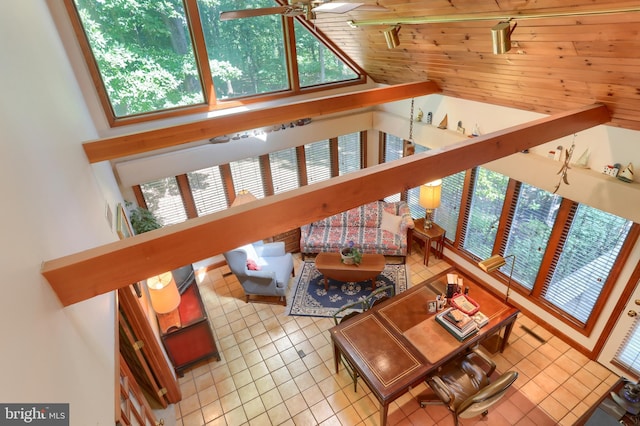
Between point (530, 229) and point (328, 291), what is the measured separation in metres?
3.10

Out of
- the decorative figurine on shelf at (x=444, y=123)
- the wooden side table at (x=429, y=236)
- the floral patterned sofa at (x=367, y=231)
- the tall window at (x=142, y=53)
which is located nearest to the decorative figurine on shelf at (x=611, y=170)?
the decorative figurine on shelf at (x=444, y=123)

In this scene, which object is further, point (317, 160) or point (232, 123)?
point (317, 160)

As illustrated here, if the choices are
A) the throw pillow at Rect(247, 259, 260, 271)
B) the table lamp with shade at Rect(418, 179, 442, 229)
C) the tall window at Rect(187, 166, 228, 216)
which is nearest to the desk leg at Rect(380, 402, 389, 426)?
the throw pillow at Rect(247, 259, 260, 271)

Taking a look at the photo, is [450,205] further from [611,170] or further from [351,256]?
[611,170]

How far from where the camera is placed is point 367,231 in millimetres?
6414

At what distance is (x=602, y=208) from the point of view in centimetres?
372

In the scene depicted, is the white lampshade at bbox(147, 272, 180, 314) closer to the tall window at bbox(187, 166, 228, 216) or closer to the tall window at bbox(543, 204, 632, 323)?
the tall window at bbox(187, 166, 228, 216)

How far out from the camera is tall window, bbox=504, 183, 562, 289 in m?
4.47

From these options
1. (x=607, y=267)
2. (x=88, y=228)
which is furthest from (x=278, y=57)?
(x=607, y=267)

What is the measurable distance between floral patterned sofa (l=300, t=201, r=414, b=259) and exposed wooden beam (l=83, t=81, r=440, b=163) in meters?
2.31

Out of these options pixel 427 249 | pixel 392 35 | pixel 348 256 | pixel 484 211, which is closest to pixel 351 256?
pixel 348 256

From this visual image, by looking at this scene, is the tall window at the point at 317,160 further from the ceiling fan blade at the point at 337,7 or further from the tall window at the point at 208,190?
the ceiling fan blade at the point at 337,7

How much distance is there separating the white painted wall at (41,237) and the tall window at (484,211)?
4.89m

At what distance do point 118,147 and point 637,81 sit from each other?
4.42 metres
